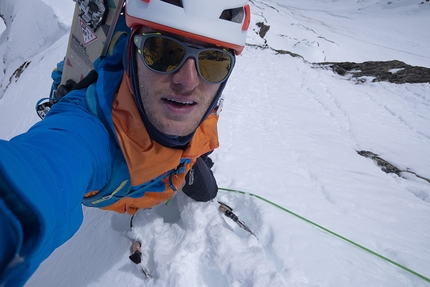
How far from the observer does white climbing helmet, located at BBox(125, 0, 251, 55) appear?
1.21 m

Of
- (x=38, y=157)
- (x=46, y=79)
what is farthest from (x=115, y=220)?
(x=46, y=79)

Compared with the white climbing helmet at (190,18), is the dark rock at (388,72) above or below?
below

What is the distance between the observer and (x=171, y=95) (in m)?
1.26

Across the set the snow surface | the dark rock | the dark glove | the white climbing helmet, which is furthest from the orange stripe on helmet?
the dark rock

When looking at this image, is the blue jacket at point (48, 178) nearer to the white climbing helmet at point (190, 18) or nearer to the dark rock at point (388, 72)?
the white climbing helmet at point (190, 18)

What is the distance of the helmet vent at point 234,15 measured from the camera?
142 cm

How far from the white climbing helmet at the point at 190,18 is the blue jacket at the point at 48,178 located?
17.5 inches

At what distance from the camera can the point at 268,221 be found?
2.02m

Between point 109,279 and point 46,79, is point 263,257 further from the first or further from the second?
point 46,79

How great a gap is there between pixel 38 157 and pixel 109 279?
1.41 meters

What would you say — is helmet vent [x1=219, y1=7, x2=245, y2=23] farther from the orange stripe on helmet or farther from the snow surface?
the snow surface

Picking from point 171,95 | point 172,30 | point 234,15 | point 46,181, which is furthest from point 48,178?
point 234,15

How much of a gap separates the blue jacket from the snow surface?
1.01 meters

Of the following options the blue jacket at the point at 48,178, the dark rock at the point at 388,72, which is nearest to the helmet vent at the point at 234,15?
the blue jacket at the point at 48,178
